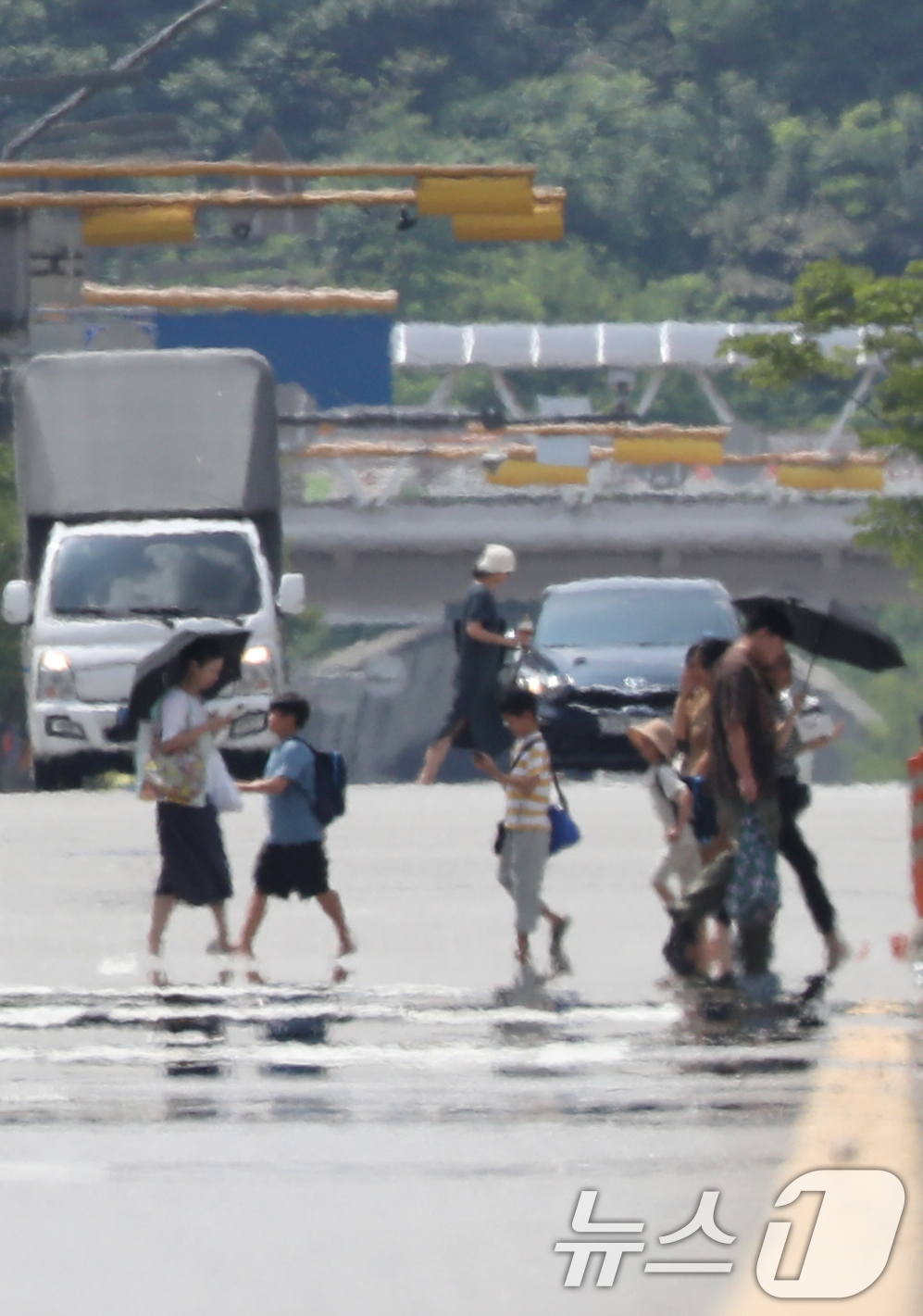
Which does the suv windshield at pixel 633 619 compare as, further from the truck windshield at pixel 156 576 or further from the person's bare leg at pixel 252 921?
the person's bare leg at pixel 252 921

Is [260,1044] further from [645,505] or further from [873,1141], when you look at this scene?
[645,505]

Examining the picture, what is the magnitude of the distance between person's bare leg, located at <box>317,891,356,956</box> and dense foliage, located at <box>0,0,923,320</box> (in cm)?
10035

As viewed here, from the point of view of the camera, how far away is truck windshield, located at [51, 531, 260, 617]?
88.6ft

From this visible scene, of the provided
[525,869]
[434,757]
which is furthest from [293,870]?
[434,757]

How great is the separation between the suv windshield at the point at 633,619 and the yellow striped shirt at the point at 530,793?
502 inches

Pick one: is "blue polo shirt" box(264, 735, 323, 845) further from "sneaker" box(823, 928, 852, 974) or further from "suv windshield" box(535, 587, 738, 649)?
"suv windshield" box(535, 587, 738, 649)

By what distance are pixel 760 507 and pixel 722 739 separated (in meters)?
48.7

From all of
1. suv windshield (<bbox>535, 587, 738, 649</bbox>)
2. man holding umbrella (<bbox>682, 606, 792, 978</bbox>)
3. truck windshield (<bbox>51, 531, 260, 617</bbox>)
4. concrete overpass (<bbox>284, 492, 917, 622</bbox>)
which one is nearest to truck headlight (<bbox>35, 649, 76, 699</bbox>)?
truck windshield (<bbox>51, 531, 260, 617</bbox>)

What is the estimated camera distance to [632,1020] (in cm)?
1296

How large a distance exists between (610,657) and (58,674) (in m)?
4.05

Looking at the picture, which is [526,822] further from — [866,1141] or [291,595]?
[291,595]

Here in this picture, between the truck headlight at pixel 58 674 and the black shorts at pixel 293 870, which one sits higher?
the black shorts at pixel 293 870

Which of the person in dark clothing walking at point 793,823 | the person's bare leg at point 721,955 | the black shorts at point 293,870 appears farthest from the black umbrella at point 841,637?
the black shorts at point 293,870

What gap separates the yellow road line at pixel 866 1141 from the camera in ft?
25.5
